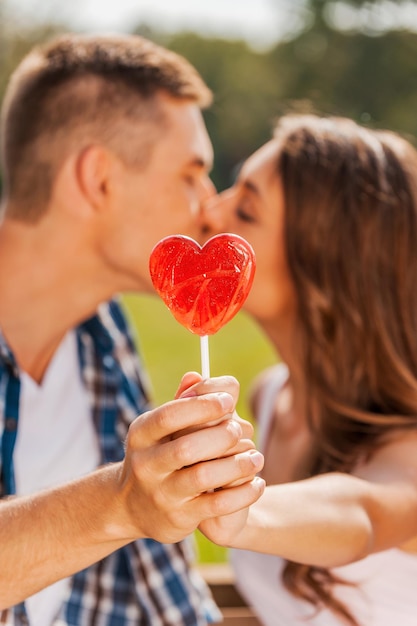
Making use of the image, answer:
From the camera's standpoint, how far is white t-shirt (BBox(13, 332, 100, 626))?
2984 mm

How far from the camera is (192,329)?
172 cm

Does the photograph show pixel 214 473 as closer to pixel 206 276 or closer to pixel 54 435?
pixel 206 276

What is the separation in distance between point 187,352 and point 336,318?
10408 mm

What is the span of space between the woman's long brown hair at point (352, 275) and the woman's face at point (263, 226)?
4 cm

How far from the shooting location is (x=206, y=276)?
5.49ft

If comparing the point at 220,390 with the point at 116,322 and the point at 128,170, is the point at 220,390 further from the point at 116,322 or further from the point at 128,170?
the point at 116,322

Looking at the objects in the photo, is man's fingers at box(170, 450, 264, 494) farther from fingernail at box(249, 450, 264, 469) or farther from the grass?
the grass

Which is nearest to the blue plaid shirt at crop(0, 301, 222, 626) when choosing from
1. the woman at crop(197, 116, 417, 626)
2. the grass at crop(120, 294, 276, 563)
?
the woman at crop(197, 116, 417, 626)

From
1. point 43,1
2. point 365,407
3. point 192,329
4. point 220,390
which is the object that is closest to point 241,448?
point 220,390

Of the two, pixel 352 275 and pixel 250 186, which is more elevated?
pixel 250 186

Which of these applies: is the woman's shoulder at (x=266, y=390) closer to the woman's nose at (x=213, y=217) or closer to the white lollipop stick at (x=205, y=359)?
the woman's nose at (x=213, y=217)

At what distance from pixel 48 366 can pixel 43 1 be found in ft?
107

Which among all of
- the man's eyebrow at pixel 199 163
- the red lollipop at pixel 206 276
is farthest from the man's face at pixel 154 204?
Result: the red lollipop at pixel 206 276

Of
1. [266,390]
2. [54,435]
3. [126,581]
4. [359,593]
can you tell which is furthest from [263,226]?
[126,581]
